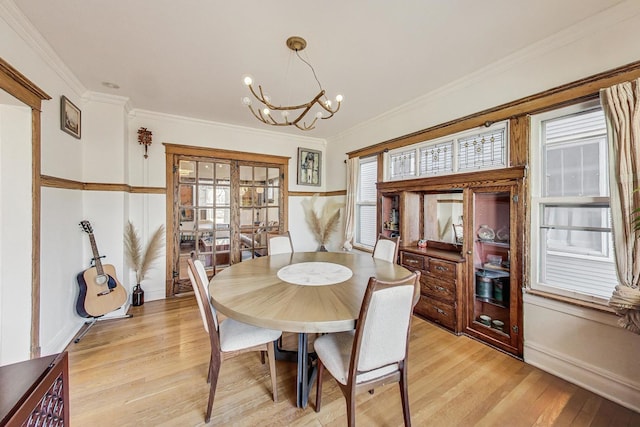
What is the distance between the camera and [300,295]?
1622mm

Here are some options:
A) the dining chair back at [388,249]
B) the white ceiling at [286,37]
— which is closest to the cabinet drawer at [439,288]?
the dining chair back at [388,249]

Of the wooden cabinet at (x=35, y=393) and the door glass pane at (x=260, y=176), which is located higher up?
the door glass pane at (x=260, y=176)

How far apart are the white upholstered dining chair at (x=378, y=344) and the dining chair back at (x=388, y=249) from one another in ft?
4.27

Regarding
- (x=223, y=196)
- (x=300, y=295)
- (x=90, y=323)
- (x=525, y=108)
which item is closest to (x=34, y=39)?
(x=223, y=196)

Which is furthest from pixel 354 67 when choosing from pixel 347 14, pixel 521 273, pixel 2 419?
pixel 2 419

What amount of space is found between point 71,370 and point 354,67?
359cm

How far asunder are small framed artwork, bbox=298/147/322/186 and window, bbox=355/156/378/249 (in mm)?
1034

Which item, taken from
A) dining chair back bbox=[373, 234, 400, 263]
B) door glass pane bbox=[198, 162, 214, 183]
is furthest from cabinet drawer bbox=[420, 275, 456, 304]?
door glass pane bbox=[198, 162, 214, 183]

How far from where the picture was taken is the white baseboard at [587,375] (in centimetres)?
170

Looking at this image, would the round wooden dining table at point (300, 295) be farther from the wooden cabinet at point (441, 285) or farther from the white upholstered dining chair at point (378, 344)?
the wooden cabinet at point (441, 285)

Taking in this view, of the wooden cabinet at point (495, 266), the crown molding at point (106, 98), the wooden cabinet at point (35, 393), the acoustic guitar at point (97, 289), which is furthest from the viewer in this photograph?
the crown molding at point (106, 98)

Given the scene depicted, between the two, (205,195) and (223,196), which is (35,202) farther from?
(223,196)

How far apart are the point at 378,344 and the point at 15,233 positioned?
8.71ft

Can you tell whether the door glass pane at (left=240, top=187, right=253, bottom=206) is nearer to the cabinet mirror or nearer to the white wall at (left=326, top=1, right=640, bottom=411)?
the cabinet mirror
